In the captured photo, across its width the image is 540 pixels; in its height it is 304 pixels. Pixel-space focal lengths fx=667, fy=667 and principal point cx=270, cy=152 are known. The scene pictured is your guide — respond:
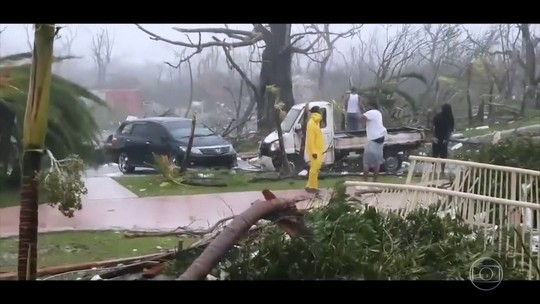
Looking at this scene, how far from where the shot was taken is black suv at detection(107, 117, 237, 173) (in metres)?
3.40

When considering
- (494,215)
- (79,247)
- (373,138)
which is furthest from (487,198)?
(79,247)

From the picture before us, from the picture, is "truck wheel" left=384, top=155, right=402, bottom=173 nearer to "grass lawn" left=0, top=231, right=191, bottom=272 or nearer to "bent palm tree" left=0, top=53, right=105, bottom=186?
"grass lawn" left=0, top=231, right=191, bottom=272

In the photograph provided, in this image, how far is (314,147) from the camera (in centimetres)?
344

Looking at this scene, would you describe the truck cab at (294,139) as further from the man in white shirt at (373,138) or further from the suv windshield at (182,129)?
the suv windshield at (182,129)

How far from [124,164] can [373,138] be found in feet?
4.21

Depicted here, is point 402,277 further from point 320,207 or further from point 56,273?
point 56,273

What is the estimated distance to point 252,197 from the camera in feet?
11.3

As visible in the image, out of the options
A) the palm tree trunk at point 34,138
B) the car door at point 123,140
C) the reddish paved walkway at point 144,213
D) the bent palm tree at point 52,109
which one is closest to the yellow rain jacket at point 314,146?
the reddish paved walkway at point 144,213

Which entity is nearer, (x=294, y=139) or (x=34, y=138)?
(x=34, y=138)

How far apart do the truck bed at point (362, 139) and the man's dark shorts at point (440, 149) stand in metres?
0.09

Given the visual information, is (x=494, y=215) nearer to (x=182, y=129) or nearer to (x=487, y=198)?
(x=487, y=198)

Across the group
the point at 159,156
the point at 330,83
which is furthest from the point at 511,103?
the point at 159,156
